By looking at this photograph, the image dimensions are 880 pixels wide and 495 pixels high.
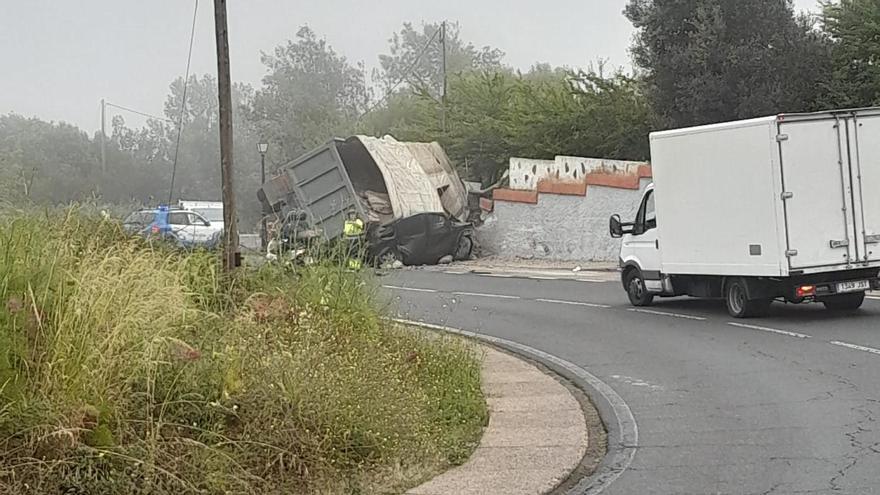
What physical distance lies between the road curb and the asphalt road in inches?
3.8

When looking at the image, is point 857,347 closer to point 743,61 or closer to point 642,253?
point 642,253

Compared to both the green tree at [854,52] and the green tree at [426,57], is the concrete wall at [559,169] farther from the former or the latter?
the green tree at [426,57]

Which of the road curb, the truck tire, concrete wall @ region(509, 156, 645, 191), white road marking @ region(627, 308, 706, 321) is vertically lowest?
the road curb

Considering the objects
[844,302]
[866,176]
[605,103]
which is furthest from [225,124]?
[605,103]

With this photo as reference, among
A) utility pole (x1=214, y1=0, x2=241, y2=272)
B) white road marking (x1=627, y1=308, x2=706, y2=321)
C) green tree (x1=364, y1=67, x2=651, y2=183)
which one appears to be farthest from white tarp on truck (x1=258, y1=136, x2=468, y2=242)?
utility pole (x1=214, y1=0, x2=241, y2=272)

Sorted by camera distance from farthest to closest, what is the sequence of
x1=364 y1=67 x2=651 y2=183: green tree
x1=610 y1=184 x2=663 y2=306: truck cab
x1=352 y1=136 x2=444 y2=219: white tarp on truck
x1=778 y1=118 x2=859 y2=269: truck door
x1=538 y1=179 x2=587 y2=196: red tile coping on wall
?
x1=364 y1=67 x2=651 y2=183: green tree < x1=352 y1=136 x2=444 y2=219: white tarp on truck < x1=538 y1=179 x2=587 y2=196: red tile coping on wall < x1=610 y1=184 x2=663 y2=306: truck cab < x1=778 y1=118 x2=859 y2=269: truck door

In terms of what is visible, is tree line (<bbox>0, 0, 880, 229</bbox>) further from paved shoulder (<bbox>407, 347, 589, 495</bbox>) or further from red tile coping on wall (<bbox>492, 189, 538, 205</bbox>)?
paved shoulder (<bbox>407, 347, 589, 495</bbox>)

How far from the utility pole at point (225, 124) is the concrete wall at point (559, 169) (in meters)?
19.2

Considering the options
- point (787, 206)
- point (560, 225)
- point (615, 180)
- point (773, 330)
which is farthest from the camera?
point (560, 225)

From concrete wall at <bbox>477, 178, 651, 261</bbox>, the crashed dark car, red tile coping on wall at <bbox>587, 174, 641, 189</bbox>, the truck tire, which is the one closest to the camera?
the truck tire

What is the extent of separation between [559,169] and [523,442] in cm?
2435

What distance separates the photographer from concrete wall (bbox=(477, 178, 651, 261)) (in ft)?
97.9

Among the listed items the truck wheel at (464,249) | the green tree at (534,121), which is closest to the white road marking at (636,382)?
the truck wheel at (464,249)

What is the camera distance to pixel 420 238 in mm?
31906
